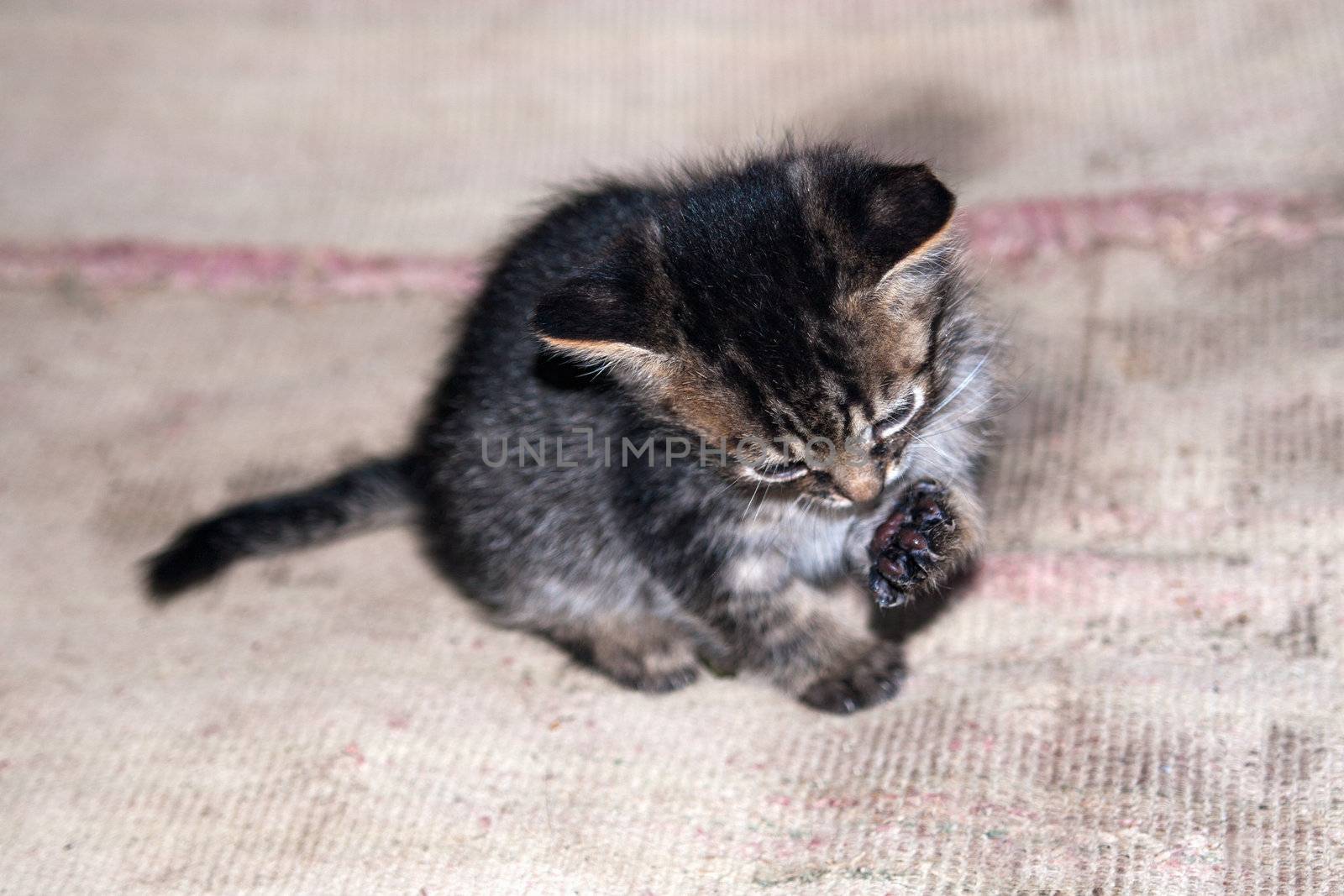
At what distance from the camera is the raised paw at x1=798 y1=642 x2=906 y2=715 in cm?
272

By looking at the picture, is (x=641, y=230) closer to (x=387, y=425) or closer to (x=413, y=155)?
(x=387, y=425)

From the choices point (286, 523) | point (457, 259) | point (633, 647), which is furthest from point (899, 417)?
point (457, 259)

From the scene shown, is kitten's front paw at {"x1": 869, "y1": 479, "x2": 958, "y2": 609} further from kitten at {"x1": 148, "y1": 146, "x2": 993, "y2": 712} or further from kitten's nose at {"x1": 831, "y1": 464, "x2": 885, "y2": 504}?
kitten's nose at {"x1": 831, "y1": 464, "x2": 885, "y2": 504}

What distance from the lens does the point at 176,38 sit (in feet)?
16.4

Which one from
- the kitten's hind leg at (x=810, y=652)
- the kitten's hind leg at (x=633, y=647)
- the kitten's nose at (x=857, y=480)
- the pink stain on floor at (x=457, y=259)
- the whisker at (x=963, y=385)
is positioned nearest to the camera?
the kitten's nose at (x=857, y=480)

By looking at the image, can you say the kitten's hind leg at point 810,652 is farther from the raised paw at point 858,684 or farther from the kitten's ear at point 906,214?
the kitten's ear at point 906,214

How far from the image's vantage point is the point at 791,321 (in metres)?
2.25

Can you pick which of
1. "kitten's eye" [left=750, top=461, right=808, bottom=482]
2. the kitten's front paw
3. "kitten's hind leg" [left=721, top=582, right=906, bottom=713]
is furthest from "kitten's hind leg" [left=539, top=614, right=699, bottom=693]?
"kitten's eye" [left=750, top=461, right=808, bottom=482]

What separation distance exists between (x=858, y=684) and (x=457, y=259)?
2232 millimetres

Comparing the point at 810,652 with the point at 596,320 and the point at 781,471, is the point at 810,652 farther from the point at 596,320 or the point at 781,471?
the point at 596,320

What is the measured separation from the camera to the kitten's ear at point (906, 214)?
2209mm

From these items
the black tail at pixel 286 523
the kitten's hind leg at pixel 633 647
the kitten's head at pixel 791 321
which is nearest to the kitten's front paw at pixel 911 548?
the kitten's head at pixel 791 321

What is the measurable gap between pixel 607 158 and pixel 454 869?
290 cm

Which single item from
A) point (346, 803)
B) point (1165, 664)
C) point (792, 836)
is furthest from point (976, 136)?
point (346, 803)
